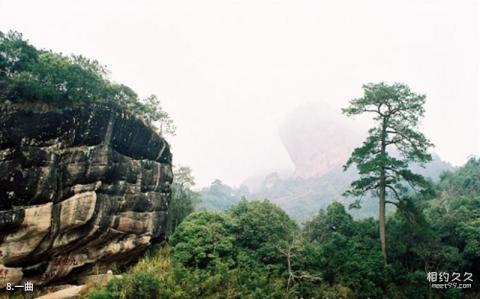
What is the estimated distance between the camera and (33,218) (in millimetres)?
10422

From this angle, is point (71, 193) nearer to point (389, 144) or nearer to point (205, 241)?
point (205, 241)

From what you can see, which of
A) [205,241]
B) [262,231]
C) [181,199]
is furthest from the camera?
[181,199]

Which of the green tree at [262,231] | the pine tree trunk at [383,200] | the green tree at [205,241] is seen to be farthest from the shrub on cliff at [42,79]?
the pine tree trunk at [383,200]

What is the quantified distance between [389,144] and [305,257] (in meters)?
6.02

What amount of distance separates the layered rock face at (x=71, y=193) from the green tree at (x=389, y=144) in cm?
912

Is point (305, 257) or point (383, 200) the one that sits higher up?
point (383, 200)

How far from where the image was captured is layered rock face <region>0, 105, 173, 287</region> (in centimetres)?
1034

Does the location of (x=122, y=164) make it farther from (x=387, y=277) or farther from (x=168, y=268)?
(x=387, y=277)

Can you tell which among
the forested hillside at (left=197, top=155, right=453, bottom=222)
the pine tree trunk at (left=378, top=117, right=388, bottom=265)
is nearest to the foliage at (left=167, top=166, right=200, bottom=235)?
the pine tree trunk at (left=378, top=117, right=388, bottom=265)

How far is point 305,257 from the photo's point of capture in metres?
13.0

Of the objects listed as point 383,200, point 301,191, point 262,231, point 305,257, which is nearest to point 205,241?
point 262,231

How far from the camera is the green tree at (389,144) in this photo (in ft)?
45.6

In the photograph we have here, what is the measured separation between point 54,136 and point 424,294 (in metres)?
14.8

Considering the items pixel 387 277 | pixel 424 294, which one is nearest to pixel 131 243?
pixel 387 277
